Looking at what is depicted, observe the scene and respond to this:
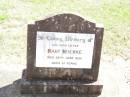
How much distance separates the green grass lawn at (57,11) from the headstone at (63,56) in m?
1.08

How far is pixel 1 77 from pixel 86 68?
1345 millimetres

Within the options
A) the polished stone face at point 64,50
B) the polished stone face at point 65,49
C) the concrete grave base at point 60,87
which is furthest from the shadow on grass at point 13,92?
the polished stone face at point 64,50

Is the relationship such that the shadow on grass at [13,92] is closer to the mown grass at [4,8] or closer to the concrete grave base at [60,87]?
the concrete grave base at [60,87]

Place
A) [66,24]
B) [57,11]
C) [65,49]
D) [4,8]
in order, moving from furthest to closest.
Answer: [4,8] → [57,11] → [65,49] → [66,24]

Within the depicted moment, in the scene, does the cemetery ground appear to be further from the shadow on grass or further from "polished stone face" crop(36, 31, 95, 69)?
"polished stone face" crop(36, 31, 95, 69)

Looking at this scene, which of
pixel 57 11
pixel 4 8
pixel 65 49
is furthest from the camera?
pixel 4 8

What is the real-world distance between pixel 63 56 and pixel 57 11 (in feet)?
7.81

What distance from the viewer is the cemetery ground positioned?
541 centimetres

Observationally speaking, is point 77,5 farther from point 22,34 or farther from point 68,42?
point 68,42

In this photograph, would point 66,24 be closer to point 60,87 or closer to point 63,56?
point 63,56

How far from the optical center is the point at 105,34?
7.14 metres

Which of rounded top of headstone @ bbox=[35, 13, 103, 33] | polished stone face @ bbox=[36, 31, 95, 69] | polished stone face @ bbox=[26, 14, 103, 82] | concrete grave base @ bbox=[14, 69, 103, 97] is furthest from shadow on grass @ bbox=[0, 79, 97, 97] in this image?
rounded top of headstone @ bbox=[35, 13, 103, 33]

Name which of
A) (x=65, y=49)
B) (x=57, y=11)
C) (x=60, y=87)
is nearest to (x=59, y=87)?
(x=60, y=87)

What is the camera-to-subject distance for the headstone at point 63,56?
4637 mm
